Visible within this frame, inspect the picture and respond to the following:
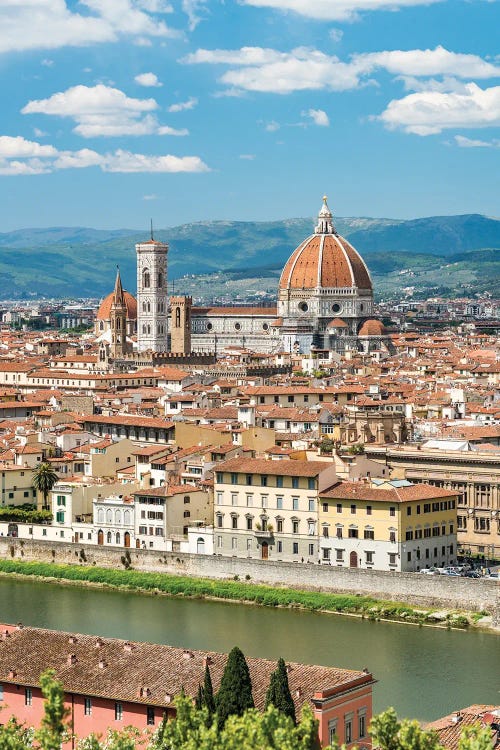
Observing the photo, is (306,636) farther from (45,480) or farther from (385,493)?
(45,480)

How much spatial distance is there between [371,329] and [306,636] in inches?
3109

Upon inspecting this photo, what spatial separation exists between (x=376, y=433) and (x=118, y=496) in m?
6.80

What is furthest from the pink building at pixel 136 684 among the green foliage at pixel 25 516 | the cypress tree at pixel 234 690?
the green foliage at pixel 25 516

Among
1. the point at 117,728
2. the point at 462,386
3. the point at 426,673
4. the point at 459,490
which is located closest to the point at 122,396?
the point at 462,386

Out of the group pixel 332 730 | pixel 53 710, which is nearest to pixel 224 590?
pixel 332 730

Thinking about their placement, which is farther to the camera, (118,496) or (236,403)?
(236,403)

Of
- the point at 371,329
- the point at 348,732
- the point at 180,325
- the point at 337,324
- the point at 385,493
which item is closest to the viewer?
the point at 348,732

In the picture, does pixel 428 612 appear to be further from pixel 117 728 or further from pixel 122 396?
pixel 122 396

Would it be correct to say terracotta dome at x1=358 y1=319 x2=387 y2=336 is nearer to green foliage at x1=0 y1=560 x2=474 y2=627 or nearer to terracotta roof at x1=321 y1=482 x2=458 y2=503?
green foliage at x1=0 y1=560 x2=474 y2=627

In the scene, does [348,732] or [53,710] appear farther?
[348,732]

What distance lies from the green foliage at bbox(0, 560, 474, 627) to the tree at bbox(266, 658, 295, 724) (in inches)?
471

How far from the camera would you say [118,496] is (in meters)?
41.7

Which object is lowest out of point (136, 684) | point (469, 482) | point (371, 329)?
point (136, 684)

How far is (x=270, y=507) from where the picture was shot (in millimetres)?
38875
